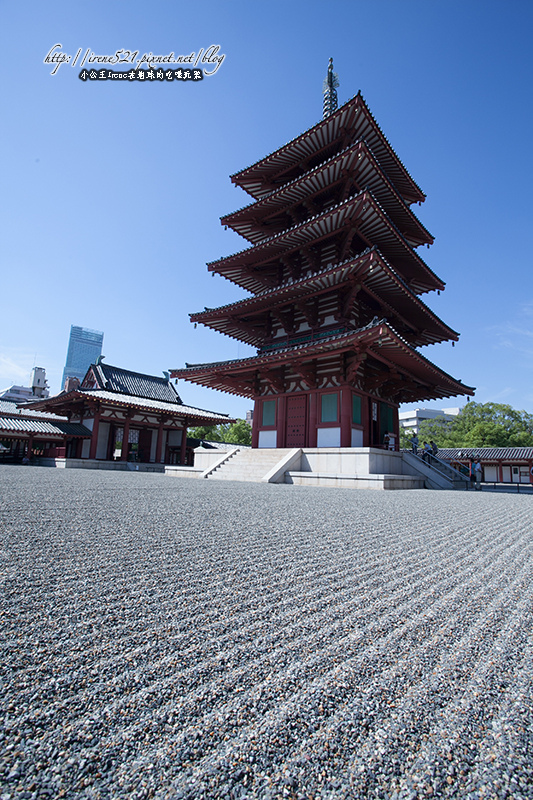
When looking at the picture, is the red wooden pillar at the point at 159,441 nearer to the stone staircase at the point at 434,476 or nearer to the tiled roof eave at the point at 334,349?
the tiled roof eave at the point at 334,349

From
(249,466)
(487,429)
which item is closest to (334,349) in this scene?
(249,466)

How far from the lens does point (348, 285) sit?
11398 mm

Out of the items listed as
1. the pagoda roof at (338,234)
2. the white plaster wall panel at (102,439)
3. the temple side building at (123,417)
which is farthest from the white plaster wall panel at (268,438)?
the white plaster wall panel at (102,439)

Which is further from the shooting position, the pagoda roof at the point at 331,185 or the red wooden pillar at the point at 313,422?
the red wooden pillar at the point at 313,422

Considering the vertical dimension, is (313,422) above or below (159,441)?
above

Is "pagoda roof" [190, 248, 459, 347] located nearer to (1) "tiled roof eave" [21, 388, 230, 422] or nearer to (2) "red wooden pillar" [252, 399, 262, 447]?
(2) "red wooden pillar" [252, 399, 262, 447]

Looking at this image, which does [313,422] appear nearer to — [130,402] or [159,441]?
[130,402]

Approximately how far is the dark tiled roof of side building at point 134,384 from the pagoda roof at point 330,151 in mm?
13474

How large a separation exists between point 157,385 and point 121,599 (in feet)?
81.6

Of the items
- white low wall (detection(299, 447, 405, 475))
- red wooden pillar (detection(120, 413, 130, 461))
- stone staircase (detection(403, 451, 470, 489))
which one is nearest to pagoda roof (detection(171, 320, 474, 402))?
white low wall (detection(299, 447, 405, 475))

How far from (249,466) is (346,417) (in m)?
3.43

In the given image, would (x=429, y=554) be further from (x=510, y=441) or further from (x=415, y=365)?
(x=510, y=441)

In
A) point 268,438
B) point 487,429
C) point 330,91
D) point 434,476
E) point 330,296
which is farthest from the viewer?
point 487,429

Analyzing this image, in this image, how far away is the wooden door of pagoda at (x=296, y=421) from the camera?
12.7m
